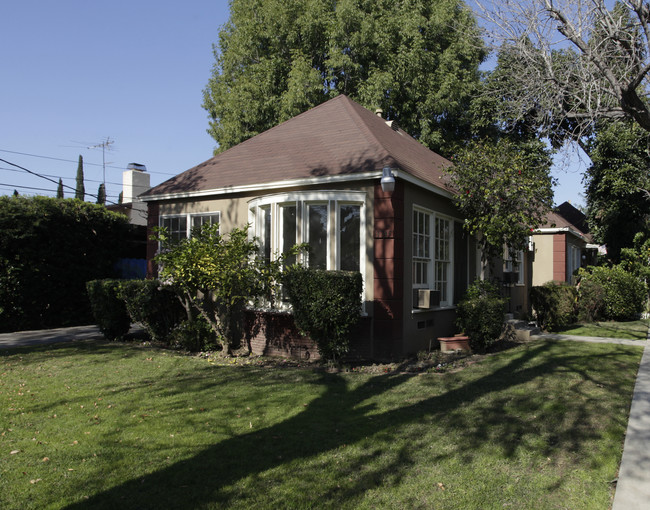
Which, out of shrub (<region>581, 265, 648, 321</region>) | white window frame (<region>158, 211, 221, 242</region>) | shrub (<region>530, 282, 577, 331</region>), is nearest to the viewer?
white window frame (<region>158, 211, 221, 242</region>)

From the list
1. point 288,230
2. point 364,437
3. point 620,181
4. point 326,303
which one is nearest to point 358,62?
point 620,181

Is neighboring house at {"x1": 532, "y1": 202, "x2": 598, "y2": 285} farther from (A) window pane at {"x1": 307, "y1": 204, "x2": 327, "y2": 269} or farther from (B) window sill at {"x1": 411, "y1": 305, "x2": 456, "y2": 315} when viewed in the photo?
(A) window pane at {"x1": 307, "y1": 204, "x2": 327, "y2": 269}

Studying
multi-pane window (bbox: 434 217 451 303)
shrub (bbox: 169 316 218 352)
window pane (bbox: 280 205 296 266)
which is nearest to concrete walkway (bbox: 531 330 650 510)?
multi-pane window (bbox: 434 217 451 303)

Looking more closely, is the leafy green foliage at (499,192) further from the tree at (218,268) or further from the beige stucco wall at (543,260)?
the beige stucco wall at (543,260)

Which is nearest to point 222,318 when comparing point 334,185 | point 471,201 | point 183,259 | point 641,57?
point 183,259

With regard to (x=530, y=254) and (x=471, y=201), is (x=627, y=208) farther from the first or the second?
(x=471, y=201)

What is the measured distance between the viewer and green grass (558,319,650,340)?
12.5 meters

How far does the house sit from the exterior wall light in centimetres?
2

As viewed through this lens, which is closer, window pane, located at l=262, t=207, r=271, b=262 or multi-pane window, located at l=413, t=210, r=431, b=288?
multi-pane window, located at l=413, t=210, r=431, b=288

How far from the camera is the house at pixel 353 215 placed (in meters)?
8.91

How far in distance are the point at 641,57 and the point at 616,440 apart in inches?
335

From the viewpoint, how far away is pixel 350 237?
30.2 ft

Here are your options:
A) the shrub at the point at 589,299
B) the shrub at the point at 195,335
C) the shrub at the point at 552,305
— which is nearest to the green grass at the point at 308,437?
the shrub at the point at 195,335

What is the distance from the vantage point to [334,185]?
9.34 m
